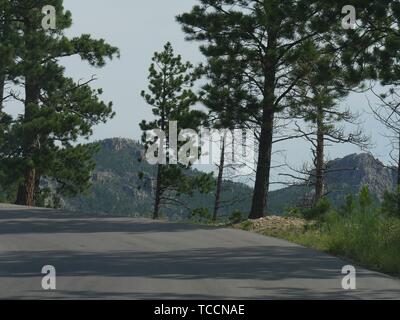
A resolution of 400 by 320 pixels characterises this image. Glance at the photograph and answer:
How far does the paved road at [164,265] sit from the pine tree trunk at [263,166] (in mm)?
5057

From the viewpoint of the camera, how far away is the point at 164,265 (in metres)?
13.4

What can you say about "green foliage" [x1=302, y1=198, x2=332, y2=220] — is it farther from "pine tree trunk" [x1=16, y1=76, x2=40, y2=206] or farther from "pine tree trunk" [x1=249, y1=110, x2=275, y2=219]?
"pine tree trunk" [x1=16, y1=76, x2=40, y2=206]

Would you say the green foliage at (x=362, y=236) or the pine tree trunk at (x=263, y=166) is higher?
the pine tree trunk at (x=263, y=166)

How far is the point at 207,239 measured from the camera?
61.1 feet

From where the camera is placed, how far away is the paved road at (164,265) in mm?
10547

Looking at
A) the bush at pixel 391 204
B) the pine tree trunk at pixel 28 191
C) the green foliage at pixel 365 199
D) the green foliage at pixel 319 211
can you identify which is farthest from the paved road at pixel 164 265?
the pine tree trunk at pixel 28 191

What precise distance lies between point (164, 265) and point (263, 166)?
1267 centimetres

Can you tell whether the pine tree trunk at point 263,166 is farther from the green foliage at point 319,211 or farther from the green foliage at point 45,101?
the green foliage at point 45,101

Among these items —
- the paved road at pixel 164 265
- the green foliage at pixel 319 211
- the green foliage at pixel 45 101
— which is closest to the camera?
the paved road at pixel 164 265

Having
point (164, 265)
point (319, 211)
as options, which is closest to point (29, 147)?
point (319, 211)

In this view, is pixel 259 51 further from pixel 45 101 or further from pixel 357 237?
pixel 45 101

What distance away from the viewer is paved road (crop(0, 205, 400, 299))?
10.5 metres

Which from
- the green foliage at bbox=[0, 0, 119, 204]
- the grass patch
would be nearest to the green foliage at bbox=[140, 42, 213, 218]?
the green foliage at bbox=[0, 0, 119, 204]
